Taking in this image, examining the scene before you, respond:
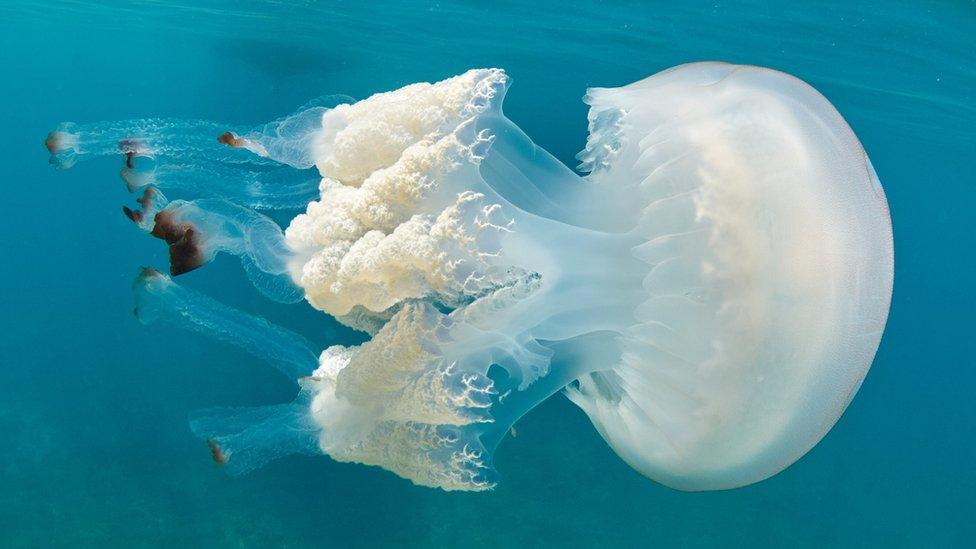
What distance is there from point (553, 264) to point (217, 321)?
1628 mm

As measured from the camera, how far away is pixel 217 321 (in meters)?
2.97

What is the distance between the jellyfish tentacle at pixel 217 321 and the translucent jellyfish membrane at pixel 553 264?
0.05 ft

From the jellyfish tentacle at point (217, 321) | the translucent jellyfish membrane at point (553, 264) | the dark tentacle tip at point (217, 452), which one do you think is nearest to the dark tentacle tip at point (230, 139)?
the translucent jellyfish membrane at point (553, 264)

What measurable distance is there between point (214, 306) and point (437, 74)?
5904 millimetres

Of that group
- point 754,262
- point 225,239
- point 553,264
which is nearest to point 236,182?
point 225,239

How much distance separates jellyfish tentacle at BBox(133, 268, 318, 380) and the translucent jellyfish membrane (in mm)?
14

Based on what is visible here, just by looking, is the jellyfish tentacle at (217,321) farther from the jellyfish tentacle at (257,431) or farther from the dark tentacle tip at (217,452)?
the dark tentacle tip at (217,452)

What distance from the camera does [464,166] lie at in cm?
232

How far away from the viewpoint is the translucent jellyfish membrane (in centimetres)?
195

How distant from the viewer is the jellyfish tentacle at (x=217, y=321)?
2.81 m

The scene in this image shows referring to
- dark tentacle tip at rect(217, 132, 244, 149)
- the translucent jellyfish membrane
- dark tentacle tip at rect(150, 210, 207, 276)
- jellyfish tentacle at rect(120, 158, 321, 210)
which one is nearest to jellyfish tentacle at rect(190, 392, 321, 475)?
the translucent jellyfish membrane

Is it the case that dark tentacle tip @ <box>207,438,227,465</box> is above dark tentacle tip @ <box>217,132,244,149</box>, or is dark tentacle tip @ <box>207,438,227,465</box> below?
below

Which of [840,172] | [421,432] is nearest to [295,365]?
[421,432]

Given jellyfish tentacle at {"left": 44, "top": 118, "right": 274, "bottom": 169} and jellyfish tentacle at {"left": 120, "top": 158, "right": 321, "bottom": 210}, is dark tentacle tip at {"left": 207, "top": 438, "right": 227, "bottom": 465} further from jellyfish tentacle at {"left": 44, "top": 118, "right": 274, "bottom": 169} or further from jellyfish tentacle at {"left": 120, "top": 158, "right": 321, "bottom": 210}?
jellyfish tentacle at {"left": 44, "top": 118, "right": 274, "bottom": 169}
